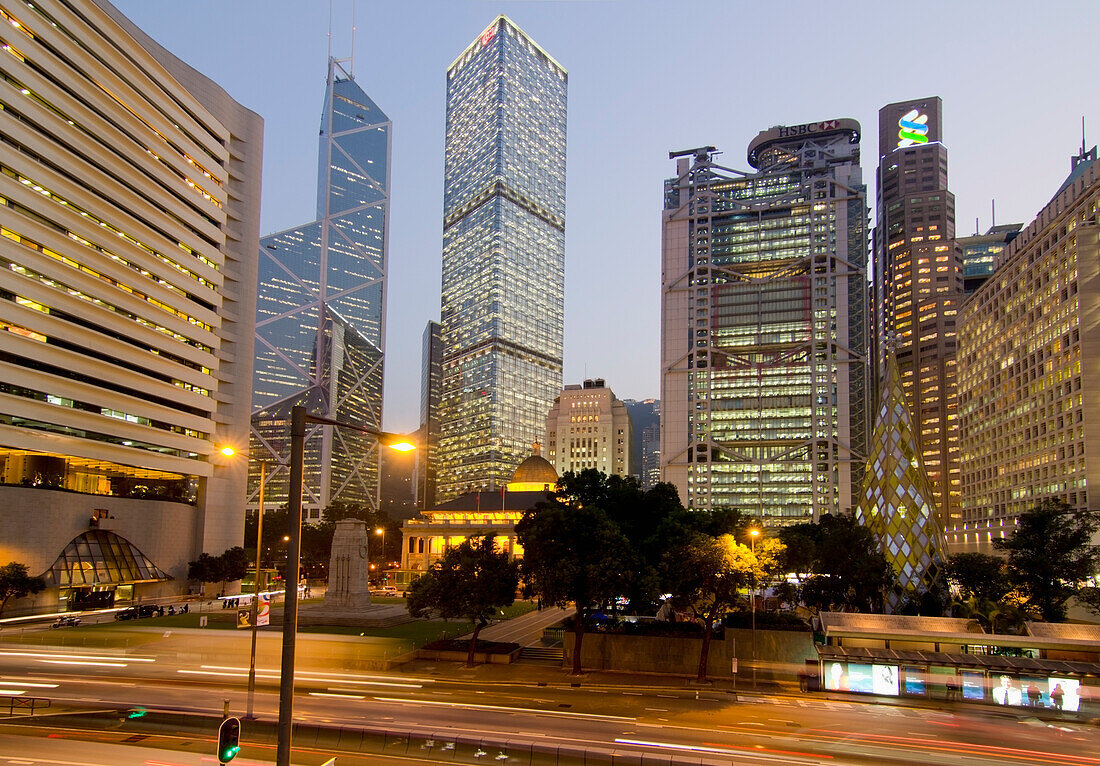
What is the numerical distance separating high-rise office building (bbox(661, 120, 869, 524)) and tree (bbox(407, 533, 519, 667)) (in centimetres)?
13311

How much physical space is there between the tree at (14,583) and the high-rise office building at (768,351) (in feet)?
447

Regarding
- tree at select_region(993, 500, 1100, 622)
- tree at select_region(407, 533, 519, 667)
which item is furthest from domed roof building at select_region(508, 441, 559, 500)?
tree at select_region(407, 533, 519, 667)

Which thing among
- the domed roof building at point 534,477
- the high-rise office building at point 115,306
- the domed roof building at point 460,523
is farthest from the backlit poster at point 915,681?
the domed roof building at point 534,477

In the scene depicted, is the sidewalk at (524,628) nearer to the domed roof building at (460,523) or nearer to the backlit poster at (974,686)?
the backlit poster at (974,686)

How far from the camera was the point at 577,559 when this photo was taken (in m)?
47.4

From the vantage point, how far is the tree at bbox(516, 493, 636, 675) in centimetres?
4609

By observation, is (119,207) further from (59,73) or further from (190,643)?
(190,643)

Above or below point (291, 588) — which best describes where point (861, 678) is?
below

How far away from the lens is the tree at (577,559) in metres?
46.1

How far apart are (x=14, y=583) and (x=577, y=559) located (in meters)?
52.7

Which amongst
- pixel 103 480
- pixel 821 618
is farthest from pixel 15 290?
pixel 821 618

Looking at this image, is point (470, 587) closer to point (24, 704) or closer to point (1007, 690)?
point (24, 704)

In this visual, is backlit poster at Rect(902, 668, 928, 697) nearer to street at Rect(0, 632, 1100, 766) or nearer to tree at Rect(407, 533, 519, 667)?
street at Rect(0, 632, 1100, 766)

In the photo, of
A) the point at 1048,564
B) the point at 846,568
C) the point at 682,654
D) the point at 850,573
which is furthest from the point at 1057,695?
the point at 1048,564
